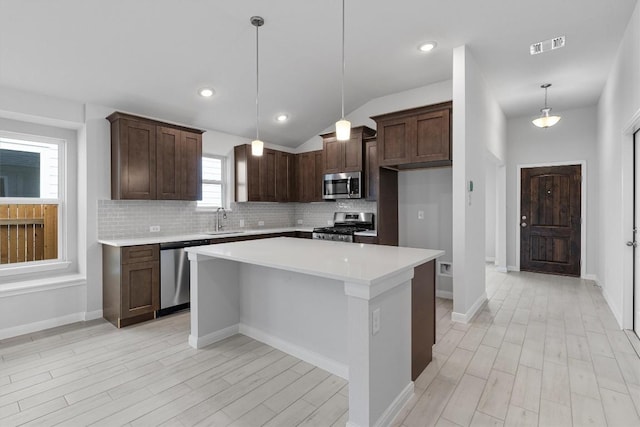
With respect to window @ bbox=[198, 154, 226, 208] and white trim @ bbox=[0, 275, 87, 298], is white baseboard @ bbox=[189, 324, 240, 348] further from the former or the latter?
window @ bbox=[198, 154, 226, 208]

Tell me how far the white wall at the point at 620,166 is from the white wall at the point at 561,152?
1.16 meters

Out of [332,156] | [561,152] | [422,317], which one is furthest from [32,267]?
[561,152]

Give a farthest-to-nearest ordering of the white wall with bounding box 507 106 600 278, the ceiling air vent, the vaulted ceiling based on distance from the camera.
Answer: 1. the white wall with bounding box 507 106 600 278
2. the ceiling air vent
3. the vaulted ceiling

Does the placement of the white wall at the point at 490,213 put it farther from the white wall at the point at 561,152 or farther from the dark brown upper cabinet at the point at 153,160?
the dark brown upper cabinet at the point at 153,160

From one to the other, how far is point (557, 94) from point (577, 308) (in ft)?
10.4

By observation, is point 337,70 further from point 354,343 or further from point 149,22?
point 354,343

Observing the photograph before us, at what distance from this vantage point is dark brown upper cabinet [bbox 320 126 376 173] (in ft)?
16.2

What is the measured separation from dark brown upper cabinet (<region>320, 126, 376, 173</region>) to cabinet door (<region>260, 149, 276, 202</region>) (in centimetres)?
91

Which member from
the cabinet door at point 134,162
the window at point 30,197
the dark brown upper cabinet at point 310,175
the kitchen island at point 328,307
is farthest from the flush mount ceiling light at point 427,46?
the window at point 30,197

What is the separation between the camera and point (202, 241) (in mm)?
4109

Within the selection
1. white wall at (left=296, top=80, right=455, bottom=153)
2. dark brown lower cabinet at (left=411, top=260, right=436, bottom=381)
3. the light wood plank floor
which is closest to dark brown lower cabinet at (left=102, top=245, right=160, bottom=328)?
the light wood plank floor

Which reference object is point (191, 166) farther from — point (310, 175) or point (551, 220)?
point (551, 220)

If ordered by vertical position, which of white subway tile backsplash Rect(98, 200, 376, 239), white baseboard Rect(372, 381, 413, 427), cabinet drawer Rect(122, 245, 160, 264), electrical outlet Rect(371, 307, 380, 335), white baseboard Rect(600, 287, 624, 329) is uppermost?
white subway tile backsplash Rect(98, 200, 376, 239)

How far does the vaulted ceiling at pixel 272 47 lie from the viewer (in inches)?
110
